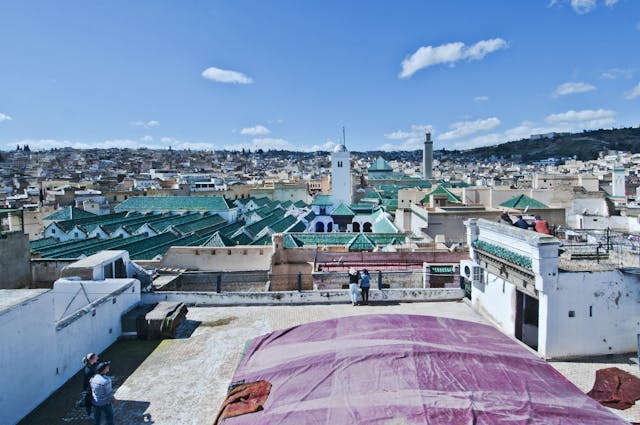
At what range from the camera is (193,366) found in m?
7.25

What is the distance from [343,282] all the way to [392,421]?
919cm

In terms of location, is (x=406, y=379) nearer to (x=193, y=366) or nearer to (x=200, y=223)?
(x=193, y=366)

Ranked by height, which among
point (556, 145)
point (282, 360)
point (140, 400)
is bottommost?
point (140, 400)

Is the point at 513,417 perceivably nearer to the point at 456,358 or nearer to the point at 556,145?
the point at 456,358

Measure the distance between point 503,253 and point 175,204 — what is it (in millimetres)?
37740

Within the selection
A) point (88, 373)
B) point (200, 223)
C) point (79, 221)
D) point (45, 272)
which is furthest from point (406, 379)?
point (79, 221)

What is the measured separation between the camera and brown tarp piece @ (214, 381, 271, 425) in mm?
4668

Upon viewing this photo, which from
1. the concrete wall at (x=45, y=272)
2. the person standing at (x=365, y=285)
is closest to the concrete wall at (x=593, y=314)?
the person standing at (x=365, y=285)

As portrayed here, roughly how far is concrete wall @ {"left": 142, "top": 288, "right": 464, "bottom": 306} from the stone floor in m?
0.24

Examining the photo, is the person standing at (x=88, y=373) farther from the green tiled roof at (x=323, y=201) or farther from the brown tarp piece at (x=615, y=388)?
the green tiled roof at (x=323, y=201)

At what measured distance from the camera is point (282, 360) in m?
5.65

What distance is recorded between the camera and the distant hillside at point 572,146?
14188 centimetres

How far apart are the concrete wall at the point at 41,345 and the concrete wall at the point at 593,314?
8.41 m

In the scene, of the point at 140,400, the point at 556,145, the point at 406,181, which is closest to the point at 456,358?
the point at 140,400
